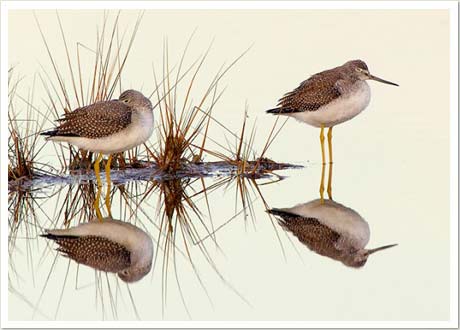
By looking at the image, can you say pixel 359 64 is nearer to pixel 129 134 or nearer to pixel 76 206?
pixel 129 134

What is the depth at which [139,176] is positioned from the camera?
12.6 meters

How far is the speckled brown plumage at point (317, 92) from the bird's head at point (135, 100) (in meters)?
2.42

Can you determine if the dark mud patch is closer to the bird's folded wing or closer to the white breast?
the white breast

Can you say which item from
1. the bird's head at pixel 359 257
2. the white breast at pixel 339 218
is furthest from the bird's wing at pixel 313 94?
the bird's head at pixel 359 257

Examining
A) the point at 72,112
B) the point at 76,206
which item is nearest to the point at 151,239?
the point at 76,206

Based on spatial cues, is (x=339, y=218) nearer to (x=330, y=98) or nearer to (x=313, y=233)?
(x=313, y=233)

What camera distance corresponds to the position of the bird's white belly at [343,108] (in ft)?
43.8

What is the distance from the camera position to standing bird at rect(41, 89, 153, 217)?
1161cm

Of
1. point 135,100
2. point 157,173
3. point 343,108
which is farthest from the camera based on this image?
point 343,108

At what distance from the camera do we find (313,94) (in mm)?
13492

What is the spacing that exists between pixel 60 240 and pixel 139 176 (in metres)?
2.97

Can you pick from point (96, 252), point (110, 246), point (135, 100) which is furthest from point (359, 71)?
point (96, 252)

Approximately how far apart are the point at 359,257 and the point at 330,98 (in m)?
4.44

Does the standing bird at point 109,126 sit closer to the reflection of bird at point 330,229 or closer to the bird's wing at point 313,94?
the reflection of bird at point 330,229
